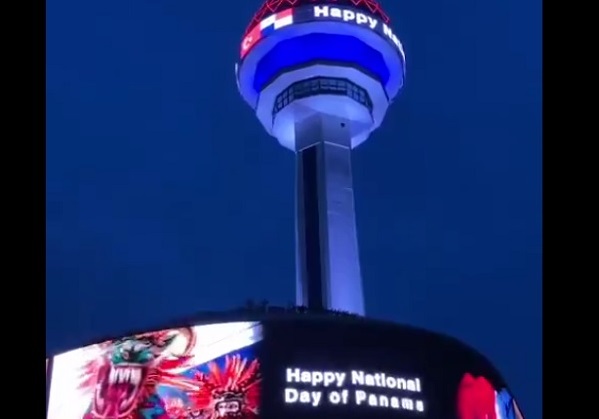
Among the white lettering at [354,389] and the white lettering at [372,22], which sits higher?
the white lettering at [372,22]

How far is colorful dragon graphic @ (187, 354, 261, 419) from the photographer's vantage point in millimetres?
36688

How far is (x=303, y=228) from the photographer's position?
62031 mm

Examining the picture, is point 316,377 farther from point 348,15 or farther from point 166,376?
point 348,15

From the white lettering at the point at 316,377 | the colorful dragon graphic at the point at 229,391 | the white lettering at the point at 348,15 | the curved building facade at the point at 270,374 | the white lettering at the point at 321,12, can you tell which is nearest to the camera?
the colorful dragon graphic at the point at 229,391

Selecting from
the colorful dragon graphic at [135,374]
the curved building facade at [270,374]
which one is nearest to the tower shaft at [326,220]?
the curved building facade at [270,374]

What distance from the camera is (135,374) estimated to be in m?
38.6

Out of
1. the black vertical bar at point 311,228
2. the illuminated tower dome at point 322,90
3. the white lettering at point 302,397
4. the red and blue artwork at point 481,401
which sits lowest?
the white lettering at point 302,397

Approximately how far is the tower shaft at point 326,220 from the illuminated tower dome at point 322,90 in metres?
0.07

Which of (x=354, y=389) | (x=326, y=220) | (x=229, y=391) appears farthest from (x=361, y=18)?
(x=229, y=391)

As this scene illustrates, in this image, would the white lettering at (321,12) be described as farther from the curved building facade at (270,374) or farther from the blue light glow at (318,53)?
the curved building facade at (270,374)

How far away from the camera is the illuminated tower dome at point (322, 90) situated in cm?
6175

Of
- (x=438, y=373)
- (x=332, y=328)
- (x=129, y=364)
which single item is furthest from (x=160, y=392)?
(x=438, y=373)

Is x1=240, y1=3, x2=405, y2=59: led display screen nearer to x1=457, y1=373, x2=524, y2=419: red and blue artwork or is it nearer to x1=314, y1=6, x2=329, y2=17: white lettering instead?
x1=314, y1=6, x2=329, y2=17: white lettering
